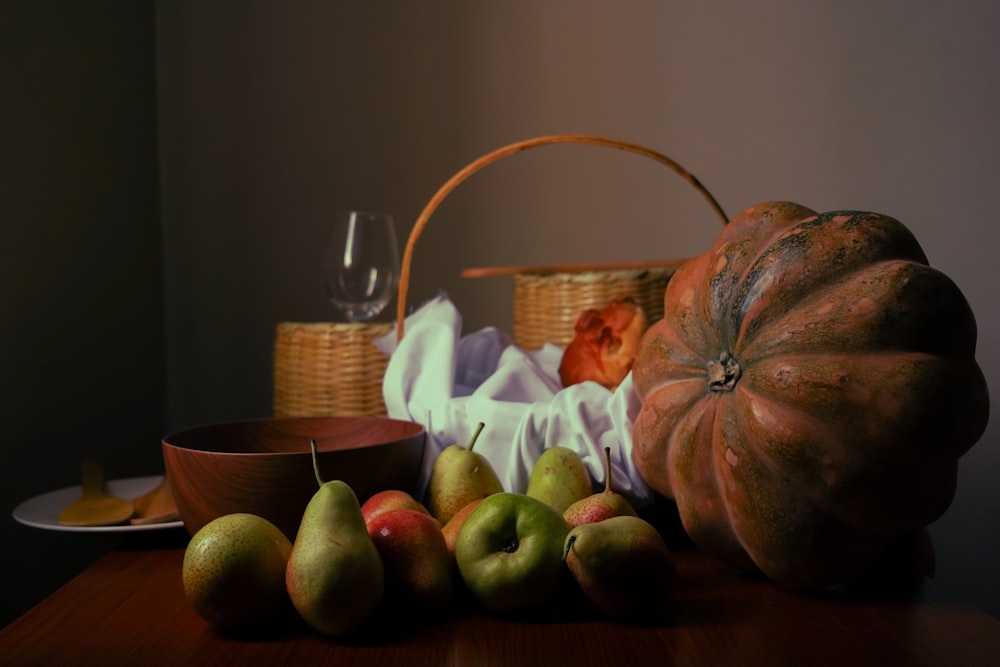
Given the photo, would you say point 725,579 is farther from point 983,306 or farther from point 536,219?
point 536,219

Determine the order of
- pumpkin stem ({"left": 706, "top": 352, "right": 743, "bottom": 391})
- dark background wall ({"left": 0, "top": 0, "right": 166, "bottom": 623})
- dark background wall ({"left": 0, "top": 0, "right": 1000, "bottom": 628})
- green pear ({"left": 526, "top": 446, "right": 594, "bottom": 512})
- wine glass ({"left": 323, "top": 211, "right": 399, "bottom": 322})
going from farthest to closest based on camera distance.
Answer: dark background wall ({"left": 0, "top": 0, "right": 1000, "bottom": 628})
wine glass ({"left": 323, "top": 211, "right": 399, "bottom": 322})
dark background wall ({"left": 0, "top": 0, "right": 166, "bottom": 623})
green pear ({"left": 526, "top": 446, "right": 594, "bottom": 512})
pumpkin stem ({"left": 706, "top": 352, "right": 743, "bottom": 391})

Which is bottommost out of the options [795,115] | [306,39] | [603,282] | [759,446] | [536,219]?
[759,446]

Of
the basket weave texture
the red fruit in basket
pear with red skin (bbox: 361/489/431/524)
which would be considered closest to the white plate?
pear with red skin (bbox: 361/489/431/524)

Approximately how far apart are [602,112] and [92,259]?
49.3 inches

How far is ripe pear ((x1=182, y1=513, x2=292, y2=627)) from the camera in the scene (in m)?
0.67

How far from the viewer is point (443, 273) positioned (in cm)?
220

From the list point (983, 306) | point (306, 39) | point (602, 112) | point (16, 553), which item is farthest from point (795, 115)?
point (16, 553)

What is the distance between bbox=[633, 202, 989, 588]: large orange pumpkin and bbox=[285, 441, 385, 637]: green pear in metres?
0.32

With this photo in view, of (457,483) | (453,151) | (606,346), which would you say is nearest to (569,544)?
(457,483)

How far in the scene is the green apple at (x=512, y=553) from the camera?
0.70 meters

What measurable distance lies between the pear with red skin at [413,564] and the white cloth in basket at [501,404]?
27 centimetres

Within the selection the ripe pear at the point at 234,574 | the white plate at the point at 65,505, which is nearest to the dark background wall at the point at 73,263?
the white plate at the point at 65,505

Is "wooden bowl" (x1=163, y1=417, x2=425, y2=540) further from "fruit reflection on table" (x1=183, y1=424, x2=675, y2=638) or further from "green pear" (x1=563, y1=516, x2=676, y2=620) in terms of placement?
"green pear" (x1=563, y1=516, x2=676, y2=620)

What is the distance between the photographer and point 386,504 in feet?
2.67
